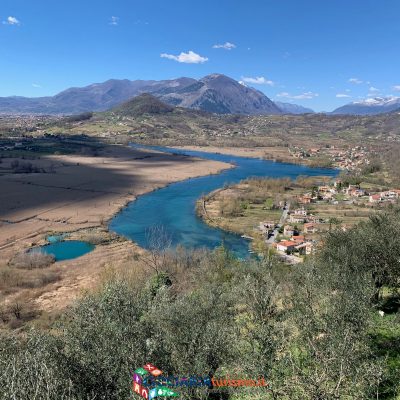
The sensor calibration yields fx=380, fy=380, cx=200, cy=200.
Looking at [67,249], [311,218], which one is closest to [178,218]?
[67,249]

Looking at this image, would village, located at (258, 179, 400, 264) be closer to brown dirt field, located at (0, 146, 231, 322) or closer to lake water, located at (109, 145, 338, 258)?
lake water, located at (109, 145, 338, 258)

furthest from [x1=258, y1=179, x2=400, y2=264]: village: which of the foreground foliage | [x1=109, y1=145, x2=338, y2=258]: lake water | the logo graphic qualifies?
the logo graphic

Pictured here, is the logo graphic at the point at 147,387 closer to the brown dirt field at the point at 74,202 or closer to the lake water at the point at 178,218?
the brown dirt field at the point at 74,202

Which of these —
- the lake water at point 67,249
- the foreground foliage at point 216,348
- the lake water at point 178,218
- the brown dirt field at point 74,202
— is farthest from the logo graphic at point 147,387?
the lake water at point 178,218

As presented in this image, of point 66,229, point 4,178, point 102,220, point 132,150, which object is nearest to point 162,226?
point 102,220

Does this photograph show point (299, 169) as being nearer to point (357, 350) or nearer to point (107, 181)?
point (107, 181)
